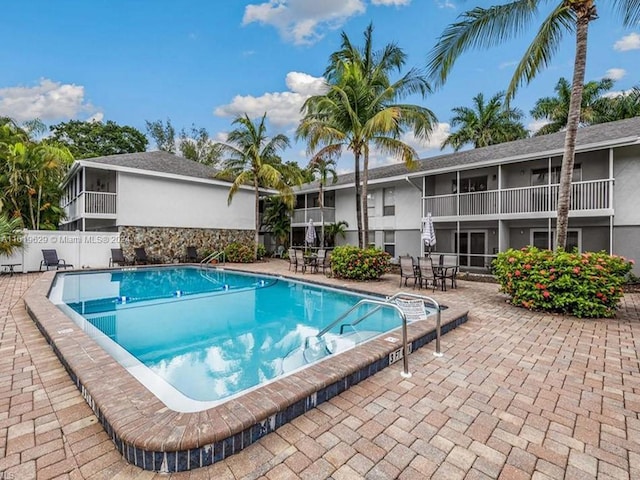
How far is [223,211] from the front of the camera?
22516mm

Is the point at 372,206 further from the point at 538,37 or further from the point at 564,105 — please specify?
the point at 564,105

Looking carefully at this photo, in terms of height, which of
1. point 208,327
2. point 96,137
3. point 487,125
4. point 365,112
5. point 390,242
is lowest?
point 208,327

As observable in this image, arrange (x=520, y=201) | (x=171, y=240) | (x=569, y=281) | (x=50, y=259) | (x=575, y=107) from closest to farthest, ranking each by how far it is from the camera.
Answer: (x=569, y=281) → (x=575, y=107) → (x=520, y=201) → (x=50, y=259) → (x=171, y=240)

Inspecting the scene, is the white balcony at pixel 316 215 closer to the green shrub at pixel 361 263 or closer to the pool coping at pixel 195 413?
the green shrub at pixel 361 263

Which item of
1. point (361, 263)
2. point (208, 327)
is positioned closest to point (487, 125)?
point (361, 263)

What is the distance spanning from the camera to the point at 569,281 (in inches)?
290

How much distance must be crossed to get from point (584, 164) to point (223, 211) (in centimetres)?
2000

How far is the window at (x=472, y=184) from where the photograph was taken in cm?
1647

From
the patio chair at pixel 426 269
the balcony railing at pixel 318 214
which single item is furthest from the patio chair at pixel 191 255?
the patio chair at pixel 426 269

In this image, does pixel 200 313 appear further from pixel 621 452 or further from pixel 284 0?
pixel 284 0

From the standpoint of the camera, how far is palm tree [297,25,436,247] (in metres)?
13.3

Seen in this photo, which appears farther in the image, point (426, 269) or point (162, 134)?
point (162, 134)

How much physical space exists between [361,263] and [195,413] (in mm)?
10202

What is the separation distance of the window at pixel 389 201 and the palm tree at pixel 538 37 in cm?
954
